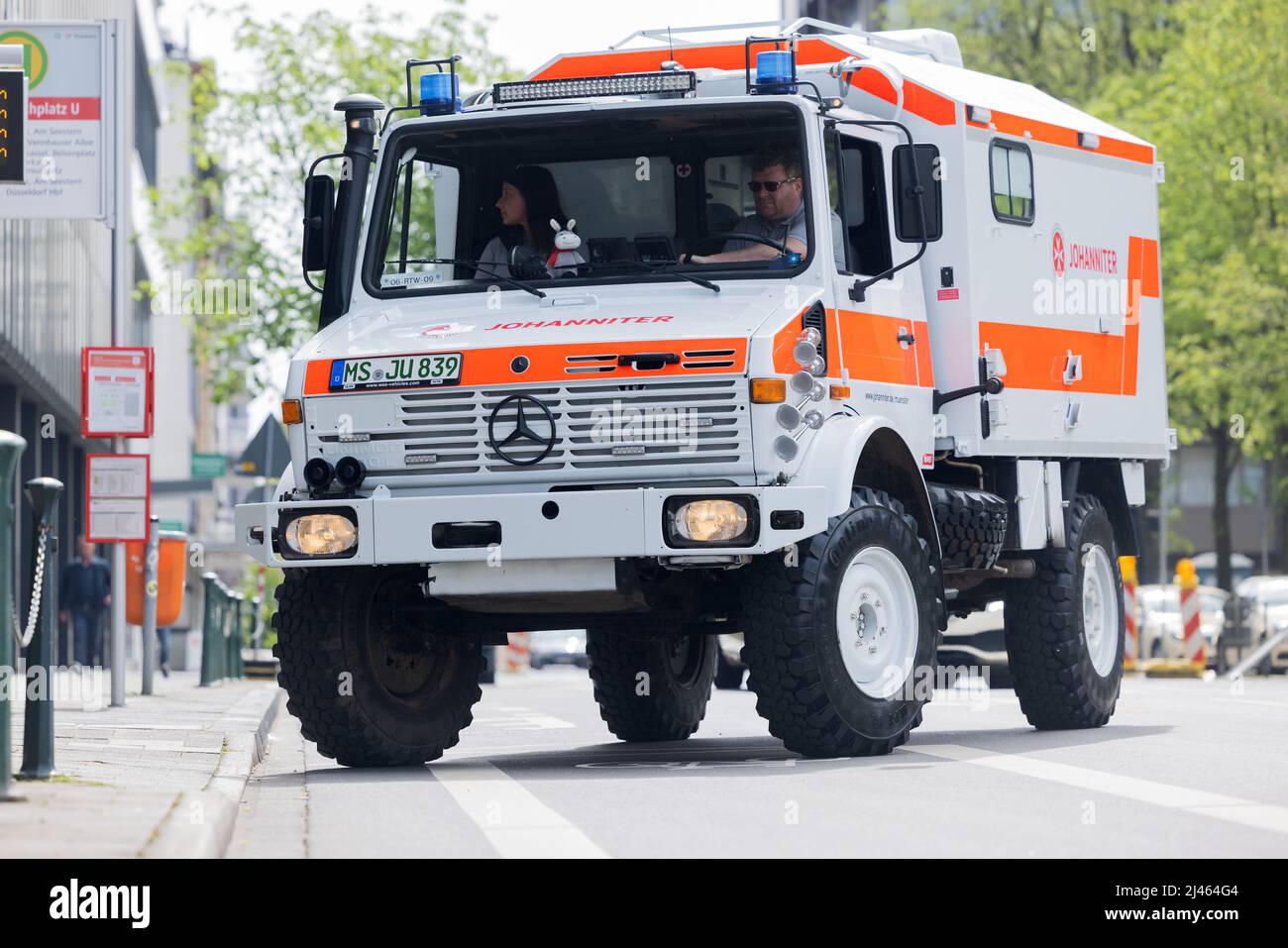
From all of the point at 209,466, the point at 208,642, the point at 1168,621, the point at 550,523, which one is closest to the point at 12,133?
the point at 550,523

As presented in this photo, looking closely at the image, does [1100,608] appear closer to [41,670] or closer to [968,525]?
[968,525]

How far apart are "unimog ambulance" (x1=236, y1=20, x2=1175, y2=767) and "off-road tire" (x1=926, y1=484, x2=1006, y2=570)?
22 mm

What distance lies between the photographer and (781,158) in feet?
37.3

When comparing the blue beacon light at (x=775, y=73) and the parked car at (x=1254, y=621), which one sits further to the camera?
the parked car at (x=1254, y=621)

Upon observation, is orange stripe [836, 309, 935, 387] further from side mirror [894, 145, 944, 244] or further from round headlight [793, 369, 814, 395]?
round headlight [793, 369, 814, 395]

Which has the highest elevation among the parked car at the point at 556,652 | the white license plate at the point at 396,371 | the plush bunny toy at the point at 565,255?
the plush bunny toy at the point at 565,255

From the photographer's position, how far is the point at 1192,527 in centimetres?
8412

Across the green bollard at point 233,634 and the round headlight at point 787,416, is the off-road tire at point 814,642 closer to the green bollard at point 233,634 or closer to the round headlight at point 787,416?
the round headlight at point 787,416

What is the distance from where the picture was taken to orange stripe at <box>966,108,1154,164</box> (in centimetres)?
1304

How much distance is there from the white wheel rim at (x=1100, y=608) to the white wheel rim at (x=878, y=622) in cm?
312

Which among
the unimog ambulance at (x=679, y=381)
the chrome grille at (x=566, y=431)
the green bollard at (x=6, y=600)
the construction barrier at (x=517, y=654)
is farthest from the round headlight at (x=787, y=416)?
the construction barrier at (x=517, y=654)

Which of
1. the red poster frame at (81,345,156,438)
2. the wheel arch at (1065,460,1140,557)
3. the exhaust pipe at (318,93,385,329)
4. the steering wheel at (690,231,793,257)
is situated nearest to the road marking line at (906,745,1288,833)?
the steering wheel at (690,231,793,257)

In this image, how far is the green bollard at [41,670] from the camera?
9469mm
